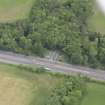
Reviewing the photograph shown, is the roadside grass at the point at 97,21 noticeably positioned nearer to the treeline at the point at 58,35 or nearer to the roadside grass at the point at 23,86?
the treeline at the point at 58,35

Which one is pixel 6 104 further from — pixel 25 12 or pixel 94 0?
pixel 94 0

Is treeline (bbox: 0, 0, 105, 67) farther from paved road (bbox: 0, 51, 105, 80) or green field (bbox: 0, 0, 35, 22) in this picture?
green field (bbox: 0, 0, 35, 22)

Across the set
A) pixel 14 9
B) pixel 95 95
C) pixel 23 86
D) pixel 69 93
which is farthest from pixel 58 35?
pixel 14 9

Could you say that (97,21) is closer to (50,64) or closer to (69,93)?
(50,64)

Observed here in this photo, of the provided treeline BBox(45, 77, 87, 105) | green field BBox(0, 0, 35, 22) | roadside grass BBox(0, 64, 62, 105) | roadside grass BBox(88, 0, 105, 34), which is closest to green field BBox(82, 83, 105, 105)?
treeline BBox(45, 77, 87, 105)

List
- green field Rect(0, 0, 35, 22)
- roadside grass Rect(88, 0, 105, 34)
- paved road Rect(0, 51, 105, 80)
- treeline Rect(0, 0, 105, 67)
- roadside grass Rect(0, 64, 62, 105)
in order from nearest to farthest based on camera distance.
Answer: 1. roadside grass Rect(0, 64, 62, 105)
2. paved road Rect(0, 51, 105, 80)
3. treeline Rect(0, 0, 105, 67)
4. roadside grass Rect(88, 0, 105, 34)
5. green field Rect(0, 0, 35, 22)

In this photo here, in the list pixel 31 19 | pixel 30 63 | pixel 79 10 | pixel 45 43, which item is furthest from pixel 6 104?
pixel 79 10

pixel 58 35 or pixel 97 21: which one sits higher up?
pixel 97 21
